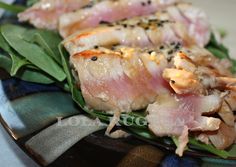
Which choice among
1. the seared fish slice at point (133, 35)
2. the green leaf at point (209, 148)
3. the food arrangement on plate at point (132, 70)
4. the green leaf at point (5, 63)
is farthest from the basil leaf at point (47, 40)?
the green leaf at point (209, 148)

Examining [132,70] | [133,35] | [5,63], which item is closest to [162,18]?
[133,35]

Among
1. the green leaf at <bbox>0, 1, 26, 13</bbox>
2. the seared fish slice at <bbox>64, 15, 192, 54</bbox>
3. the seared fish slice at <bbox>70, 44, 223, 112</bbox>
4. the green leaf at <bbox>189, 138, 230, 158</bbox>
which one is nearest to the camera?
the green leaf at <bbox>189, 138, 230, 158</bbox>

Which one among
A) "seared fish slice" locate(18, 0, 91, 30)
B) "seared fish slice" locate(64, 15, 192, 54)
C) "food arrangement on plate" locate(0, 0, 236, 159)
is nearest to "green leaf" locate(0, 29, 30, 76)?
"food arrangement on plate" locate(0, 0, 236, 159)

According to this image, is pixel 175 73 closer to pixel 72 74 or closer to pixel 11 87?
pixel 72 74

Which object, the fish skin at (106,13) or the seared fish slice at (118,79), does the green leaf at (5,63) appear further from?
the fish skin at (106,13)

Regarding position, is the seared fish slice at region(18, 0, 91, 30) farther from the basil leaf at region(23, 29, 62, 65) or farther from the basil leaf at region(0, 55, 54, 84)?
the basil leaf at region(0, 55, 54, 84)

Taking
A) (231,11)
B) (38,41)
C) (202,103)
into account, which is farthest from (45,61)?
(231,11)

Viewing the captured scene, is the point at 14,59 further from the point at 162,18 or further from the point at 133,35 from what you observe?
the point at 162,18
